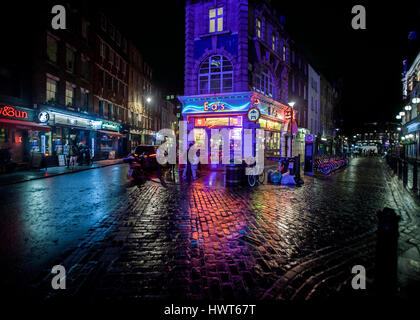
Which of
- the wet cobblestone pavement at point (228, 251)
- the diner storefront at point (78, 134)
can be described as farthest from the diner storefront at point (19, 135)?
the wet cobblestone pavement at point (228, 251)

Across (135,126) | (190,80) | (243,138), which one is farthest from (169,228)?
(135,126)

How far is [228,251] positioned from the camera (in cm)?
397

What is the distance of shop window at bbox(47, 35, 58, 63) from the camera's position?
19.3m

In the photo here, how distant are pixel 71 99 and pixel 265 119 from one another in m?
18.1

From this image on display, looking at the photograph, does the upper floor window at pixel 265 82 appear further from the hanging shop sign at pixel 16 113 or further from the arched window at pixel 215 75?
the hanging shop sign at pixel 16 113

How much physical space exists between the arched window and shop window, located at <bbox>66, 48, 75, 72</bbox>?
40.4ft

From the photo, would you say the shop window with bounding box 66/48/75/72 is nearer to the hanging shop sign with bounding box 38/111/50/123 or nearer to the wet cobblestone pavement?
the hanging shop sign with bounding box 38/111/50/123

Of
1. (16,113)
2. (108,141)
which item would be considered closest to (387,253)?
(16,113)

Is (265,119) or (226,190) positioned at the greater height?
(265,119)

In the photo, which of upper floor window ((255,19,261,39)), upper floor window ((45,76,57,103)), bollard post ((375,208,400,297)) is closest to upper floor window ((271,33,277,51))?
upper floor window ((255,19,261,39))

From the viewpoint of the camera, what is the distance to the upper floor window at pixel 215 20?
62.7 feet

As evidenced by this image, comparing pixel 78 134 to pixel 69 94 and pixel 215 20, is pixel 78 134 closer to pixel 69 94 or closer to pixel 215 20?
pixel 69 94
